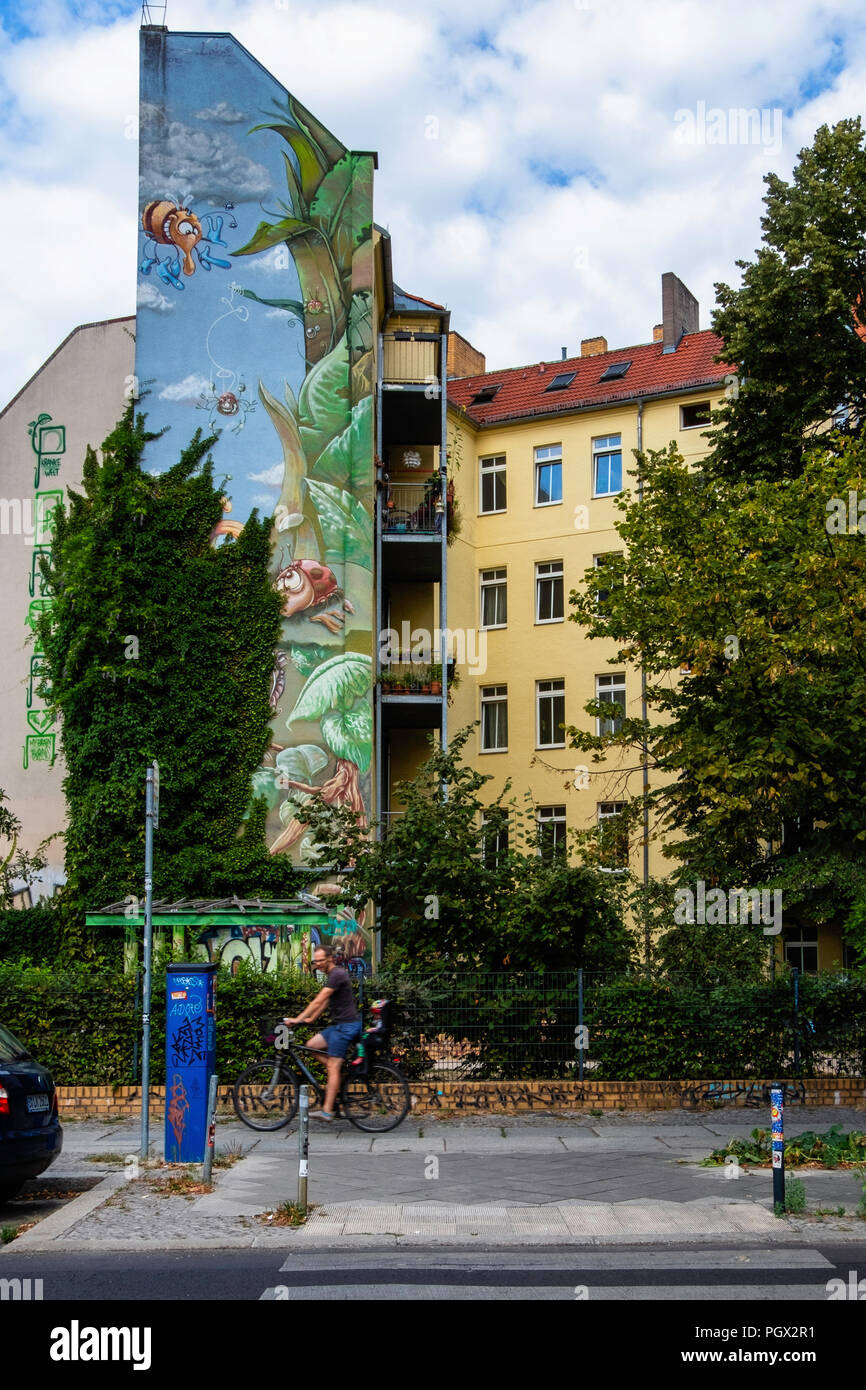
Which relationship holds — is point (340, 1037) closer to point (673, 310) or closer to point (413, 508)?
point (413, 508)

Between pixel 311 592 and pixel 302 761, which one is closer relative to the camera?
pixel 302 761

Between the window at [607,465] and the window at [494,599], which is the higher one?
the window at [607,465]

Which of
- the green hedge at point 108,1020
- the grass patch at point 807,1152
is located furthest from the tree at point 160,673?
the grass patch at point 807,1152

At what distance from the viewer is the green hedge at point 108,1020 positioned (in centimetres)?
1638

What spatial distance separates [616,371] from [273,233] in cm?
1536

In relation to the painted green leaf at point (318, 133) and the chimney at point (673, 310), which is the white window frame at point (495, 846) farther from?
the chimney at point (673, 310)

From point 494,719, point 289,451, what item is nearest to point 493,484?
point 494,719

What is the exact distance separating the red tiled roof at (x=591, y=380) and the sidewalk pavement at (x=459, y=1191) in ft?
90.2

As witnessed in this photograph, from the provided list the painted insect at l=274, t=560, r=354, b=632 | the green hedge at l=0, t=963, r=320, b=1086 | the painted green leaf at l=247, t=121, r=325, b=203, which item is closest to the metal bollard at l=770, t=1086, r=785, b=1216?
the green hedge at l=0, t=963, r=320, b=1086

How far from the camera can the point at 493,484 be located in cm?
4147

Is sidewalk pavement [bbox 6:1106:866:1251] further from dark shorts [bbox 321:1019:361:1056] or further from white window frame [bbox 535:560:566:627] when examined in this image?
white window frame [bbox 535:560:566:627]

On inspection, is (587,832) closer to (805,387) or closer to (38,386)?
(805,387)

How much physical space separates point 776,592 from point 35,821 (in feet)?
60.3
